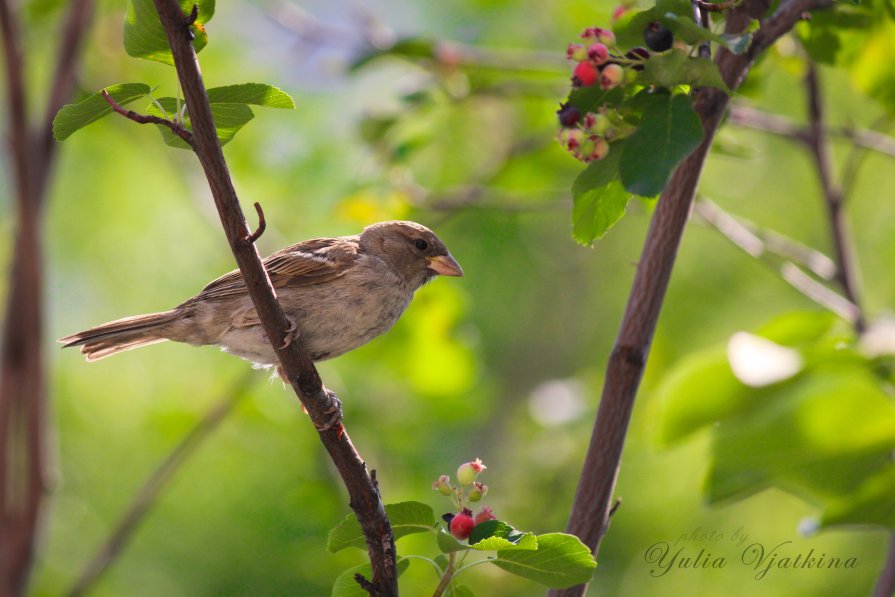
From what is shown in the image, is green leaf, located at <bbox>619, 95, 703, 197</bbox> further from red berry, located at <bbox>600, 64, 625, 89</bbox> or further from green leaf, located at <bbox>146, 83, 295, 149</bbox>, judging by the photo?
green leaf, located at <bbox>146, 83, 295, 149</bbox>

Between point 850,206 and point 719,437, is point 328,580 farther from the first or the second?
point 850,206

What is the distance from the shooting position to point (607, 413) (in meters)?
2.97

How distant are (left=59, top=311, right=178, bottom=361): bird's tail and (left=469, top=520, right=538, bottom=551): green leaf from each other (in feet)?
7.56

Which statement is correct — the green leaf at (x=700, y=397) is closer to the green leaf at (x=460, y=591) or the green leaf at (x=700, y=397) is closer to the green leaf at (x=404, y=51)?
the green leaf at (x=460, y=591)

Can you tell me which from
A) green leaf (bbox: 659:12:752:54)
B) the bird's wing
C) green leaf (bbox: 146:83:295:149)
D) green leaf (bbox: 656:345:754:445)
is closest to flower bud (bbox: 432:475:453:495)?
green leaf (bbox: 656:345:754:445)

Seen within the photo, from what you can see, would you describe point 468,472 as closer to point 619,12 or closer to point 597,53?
point 597,53

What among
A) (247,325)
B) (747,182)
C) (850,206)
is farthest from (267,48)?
(850,206)

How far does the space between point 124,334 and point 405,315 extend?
1.92 meters

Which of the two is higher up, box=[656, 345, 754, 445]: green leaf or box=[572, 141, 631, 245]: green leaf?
box=[572, 141, 631, 245]: green leaf

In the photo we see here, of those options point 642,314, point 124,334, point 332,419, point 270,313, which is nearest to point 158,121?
point 270,313

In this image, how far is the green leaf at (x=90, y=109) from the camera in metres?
2.36

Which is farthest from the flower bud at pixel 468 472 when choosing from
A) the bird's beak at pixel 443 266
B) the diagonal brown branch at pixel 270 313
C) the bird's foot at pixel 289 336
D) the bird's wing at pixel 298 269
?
the bird's beak at pixel 443 266

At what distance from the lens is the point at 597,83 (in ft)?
8.82

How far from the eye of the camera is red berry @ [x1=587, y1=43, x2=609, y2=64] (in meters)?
2.64
